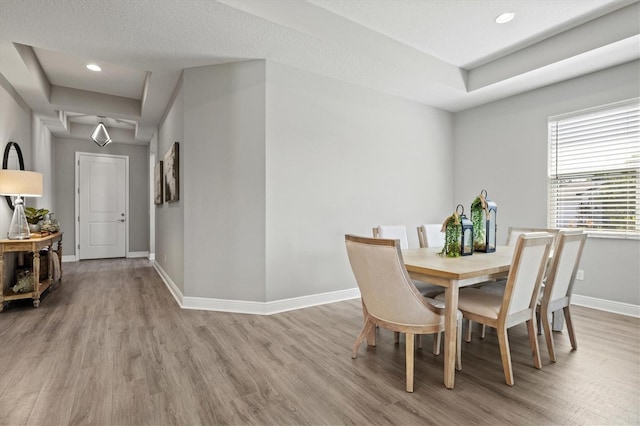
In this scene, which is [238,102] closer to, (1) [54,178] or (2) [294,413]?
(2) [294,413]

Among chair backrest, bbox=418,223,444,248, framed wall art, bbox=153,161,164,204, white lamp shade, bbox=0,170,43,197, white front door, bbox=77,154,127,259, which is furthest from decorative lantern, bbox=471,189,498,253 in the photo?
white front door, bbox=77,154,127,259

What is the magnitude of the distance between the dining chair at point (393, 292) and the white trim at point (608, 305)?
9.17 feet

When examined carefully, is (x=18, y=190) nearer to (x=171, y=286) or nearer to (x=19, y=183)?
(x=19, y=183)

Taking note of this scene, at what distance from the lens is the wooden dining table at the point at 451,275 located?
190cm

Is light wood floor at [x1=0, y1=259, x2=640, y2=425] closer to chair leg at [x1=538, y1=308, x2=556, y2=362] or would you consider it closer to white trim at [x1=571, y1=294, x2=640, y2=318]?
chair leg at [x1=538, y1=308, x2=556, y2=362]

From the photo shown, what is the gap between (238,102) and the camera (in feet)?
11.2

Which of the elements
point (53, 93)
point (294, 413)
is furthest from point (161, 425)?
point (53, 93)

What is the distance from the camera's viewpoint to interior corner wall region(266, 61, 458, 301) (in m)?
3.44

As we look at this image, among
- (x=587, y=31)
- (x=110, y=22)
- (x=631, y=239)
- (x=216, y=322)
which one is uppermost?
(x=587, y=31)

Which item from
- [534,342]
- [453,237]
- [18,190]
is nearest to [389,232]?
[453,237]

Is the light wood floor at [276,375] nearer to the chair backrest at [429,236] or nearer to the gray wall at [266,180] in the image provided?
the gray wall at [266,180]

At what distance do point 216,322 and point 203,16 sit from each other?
2596mm

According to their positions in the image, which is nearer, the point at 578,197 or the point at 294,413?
the point at 294,413

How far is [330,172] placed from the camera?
382 centimetres
